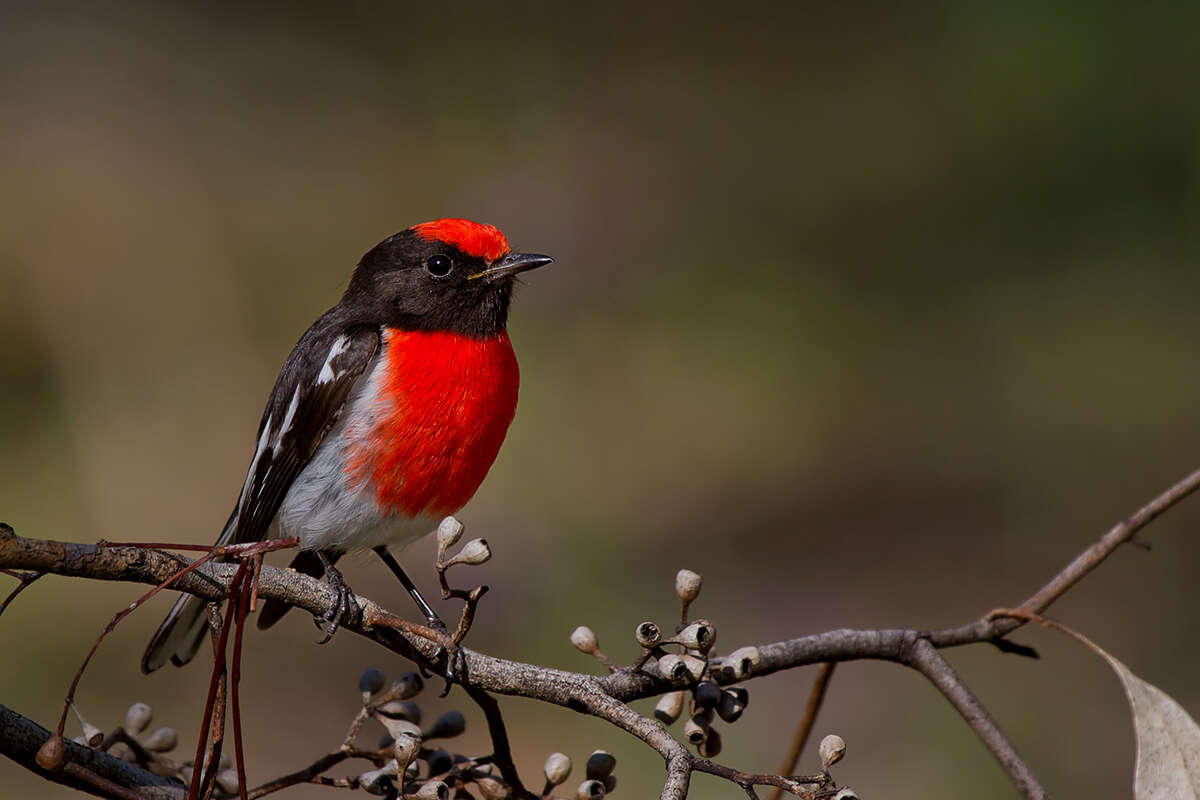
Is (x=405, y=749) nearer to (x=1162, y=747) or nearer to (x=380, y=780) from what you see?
(x=380, y=780)

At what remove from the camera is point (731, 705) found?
1.68 m

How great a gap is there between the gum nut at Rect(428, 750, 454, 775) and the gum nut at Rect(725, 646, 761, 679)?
1.47 feet

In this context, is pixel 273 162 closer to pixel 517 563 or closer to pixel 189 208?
pixel 189 208

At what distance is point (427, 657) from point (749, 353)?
5110 mm

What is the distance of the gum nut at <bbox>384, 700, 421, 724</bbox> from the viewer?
6.14 feet

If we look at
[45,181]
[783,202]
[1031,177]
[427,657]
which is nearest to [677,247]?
[783,202]

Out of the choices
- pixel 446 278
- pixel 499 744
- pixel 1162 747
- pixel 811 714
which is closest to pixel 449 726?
pixel 499 744

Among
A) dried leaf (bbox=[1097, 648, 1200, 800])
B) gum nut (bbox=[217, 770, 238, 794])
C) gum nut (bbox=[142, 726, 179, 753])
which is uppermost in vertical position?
gum nut (bbox=[142, 726, 179, 753])

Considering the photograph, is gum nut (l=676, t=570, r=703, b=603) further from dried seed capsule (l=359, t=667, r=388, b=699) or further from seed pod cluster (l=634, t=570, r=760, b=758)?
dried seed capsule (l=359, t=667, r=388, b=699)

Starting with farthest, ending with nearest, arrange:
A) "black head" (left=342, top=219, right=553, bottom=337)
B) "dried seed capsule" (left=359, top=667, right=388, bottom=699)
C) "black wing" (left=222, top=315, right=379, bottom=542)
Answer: "black head" (left=342, top=219, right=553, bottom=337)
"black wing" (left=222, top=315, right=379, bottom=542)
"dried seed capsule" (left=359, top=667, right=388, bottom=699)

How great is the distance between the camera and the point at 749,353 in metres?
6.67

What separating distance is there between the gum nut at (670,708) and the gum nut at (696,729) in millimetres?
47

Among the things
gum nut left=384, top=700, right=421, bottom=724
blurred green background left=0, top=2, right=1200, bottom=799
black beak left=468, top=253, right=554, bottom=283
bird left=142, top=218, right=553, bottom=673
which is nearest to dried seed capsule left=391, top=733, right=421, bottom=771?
gum nut left=384, top=700, right=421, bottom=724

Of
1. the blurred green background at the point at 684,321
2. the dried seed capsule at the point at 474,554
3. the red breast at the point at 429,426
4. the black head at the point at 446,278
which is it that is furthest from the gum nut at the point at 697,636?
the blurred green background at the point at 684,321
